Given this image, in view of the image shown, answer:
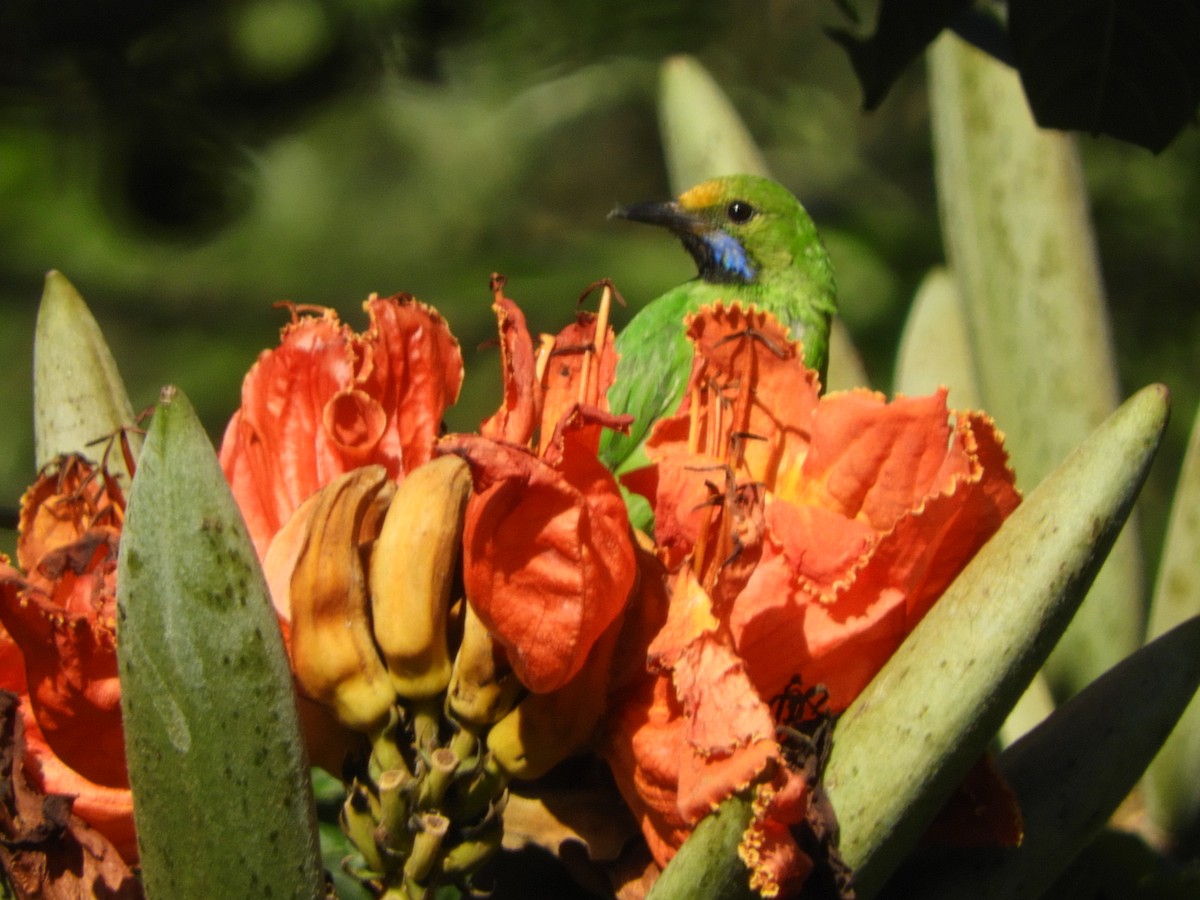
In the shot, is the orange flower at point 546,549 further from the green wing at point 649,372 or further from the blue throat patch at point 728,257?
the blue throat patch at point 728,257

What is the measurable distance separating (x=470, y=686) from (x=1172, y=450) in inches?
121

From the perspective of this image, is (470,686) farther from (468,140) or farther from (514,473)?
(468,140)

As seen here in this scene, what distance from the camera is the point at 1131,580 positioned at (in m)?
1.60

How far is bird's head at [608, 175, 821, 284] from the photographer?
2.64 m

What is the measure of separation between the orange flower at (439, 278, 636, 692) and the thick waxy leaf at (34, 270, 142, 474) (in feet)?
1.56

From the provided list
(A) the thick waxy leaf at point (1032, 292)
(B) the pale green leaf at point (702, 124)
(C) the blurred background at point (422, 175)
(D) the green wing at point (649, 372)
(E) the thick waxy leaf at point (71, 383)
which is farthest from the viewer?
(C) the blurred background at point (422, 175)

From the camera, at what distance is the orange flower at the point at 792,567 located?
32.9 inches

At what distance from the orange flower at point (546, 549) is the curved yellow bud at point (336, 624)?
2.7 inches

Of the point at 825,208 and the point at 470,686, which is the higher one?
the point at 470,686

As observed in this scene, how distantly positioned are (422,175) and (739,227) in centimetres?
293

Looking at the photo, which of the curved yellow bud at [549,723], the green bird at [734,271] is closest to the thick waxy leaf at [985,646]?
the curved yellow bud at [549,723]

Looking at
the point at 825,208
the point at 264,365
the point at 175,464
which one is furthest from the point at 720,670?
the point at 825,208

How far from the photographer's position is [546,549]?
33.1 inches

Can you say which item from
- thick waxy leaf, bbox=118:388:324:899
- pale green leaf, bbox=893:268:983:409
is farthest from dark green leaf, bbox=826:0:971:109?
thick waxy leaf, bbox=118:388:324:899
